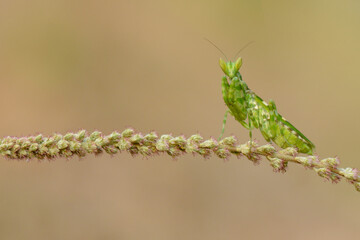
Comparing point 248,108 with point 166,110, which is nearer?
point 248,108

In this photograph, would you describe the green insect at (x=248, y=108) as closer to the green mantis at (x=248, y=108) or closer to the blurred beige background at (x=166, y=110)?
the green mantis at (x=248, y=108)

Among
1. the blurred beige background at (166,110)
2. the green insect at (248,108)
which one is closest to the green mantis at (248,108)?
the green insect at (248,108)

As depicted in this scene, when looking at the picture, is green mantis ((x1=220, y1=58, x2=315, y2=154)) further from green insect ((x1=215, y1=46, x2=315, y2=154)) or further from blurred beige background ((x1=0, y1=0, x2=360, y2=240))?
blurred beige background ((x1=0, y1=0, x2=360, y2=240))

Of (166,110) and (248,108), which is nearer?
(248,108)

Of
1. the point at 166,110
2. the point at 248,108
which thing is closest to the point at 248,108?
the point at 248,108

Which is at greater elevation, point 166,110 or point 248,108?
point 166,110

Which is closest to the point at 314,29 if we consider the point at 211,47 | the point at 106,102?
→ the point at 211,47

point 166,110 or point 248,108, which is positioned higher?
point 166,110

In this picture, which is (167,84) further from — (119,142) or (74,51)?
(119,142)

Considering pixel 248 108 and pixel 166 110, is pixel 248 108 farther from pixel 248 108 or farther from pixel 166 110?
pixel 166 110
